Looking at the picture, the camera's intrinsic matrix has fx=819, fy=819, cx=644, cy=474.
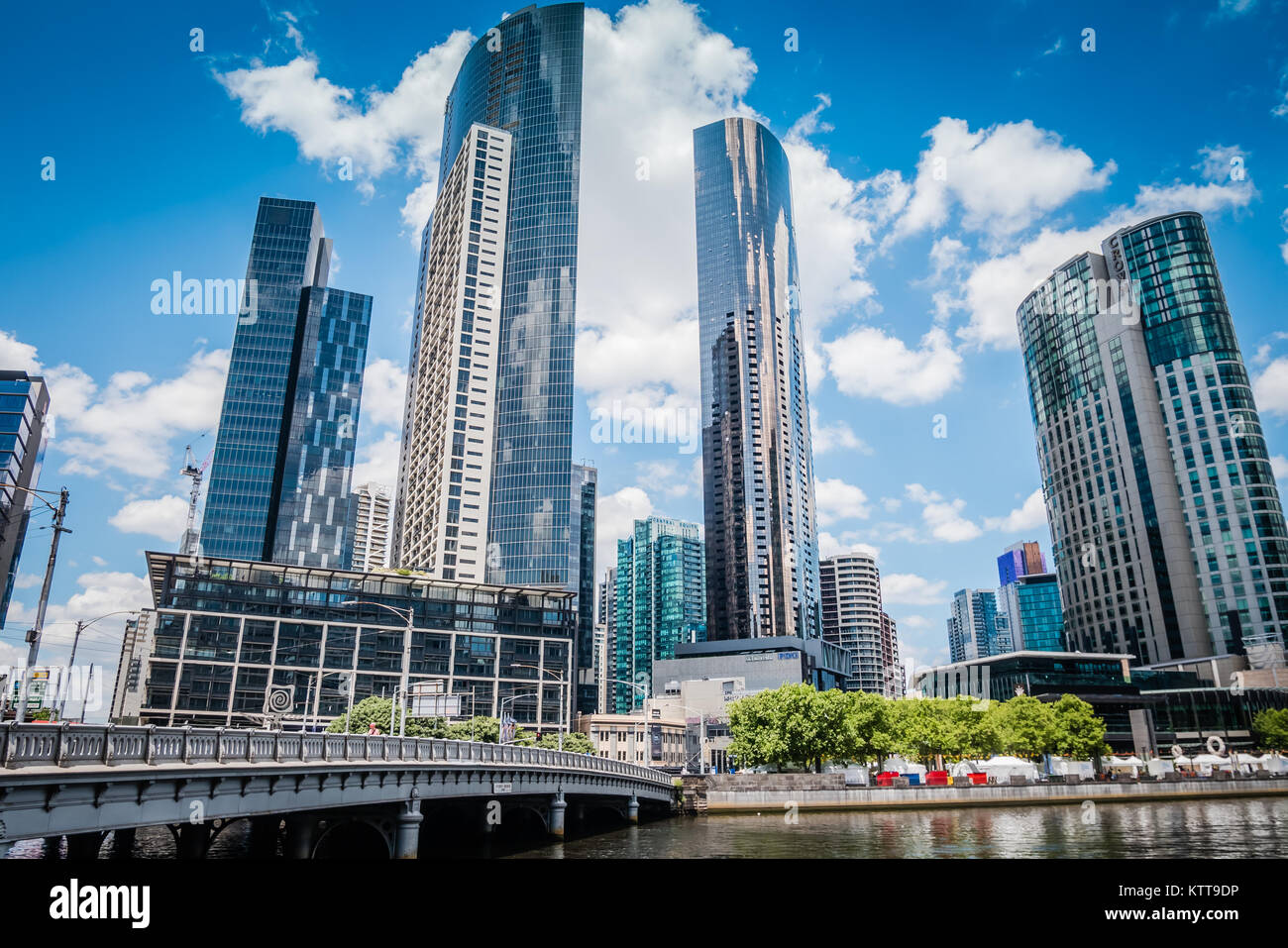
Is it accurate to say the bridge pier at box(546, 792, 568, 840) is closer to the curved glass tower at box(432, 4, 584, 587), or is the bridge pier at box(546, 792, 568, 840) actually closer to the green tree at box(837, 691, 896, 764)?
the green tree at box(837, 691, 896, 764)

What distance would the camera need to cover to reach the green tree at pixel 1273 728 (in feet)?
412

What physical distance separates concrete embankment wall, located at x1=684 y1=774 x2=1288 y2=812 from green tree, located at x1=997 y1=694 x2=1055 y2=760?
55.7 feet

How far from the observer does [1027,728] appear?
108125mm

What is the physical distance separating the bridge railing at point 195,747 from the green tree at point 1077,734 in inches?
3530

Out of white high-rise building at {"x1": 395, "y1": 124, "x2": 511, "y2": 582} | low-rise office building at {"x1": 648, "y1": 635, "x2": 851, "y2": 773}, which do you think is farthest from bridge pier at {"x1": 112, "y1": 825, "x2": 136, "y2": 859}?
low-rise office building at {"x1": 648, "y1": 635, "x2": 851, "y2": 773}

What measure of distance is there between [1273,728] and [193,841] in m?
150

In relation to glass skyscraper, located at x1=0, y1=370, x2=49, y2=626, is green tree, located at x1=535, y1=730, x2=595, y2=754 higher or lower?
lower

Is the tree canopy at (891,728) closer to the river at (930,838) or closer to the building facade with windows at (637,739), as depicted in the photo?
the river at (930,838)

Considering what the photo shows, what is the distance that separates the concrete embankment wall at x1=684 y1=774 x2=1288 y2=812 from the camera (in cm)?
8612

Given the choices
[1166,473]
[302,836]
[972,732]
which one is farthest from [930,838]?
[1166,473]

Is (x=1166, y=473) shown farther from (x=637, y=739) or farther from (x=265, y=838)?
(x=265, y=838)
